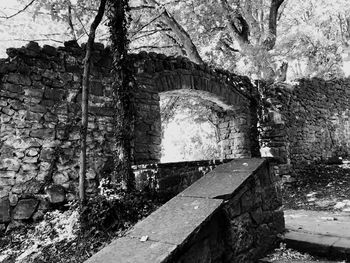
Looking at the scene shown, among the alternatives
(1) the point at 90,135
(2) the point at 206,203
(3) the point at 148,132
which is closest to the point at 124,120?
(1) the point at 90,135

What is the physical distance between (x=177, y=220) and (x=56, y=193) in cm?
258

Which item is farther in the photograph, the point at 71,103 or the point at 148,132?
the point at 148,132

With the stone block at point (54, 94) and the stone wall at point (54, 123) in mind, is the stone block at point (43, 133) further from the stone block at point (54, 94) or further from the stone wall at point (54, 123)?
the stone block at point (54, 94)

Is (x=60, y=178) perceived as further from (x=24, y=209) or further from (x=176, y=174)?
(x=176, y=174)

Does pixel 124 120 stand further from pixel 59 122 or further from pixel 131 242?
pixel 131 242

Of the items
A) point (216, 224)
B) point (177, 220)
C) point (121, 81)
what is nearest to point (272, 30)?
point (121, 81)

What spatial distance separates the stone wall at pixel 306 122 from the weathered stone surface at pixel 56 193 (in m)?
5.19

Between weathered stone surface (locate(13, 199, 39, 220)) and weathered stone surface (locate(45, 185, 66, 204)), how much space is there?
0.61ft

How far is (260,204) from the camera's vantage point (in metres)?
2.35

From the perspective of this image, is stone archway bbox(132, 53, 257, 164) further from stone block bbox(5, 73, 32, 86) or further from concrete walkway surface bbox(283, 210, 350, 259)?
concrete walkway surface bbox(283, 210, 350, 259)

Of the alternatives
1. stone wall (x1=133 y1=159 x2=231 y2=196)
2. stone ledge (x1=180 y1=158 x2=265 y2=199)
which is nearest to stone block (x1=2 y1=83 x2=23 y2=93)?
stone wall (x1=133 y1=159 x2=231 y2=196)

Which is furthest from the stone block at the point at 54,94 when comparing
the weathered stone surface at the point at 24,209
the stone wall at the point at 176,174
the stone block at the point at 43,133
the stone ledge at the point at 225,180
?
the stone ledge at the point at 225,180

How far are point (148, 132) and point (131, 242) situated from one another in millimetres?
3331

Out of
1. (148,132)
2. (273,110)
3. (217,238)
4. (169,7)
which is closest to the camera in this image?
(217,238)
